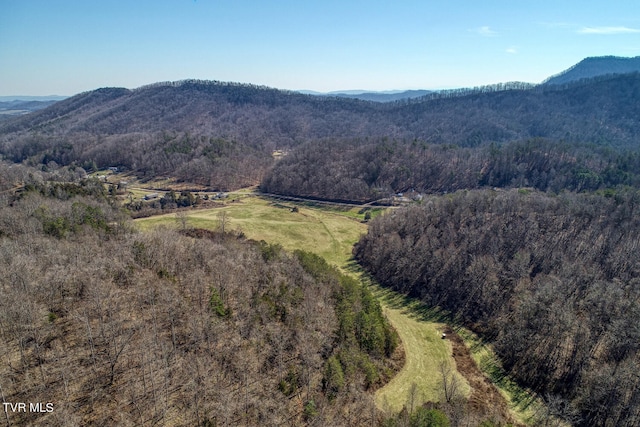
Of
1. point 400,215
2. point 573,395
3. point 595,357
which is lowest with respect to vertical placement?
point 573,395

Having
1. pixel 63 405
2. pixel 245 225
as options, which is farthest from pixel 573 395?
pixel 245 225

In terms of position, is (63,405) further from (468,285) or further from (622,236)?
(622,236)

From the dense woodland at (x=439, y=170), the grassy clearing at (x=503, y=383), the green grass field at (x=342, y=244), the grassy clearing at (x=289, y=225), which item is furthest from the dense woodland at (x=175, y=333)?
the dense woodland at (x=439, y=170)

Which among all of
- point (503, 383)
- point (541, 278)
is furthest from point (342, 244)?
point (503, 383)

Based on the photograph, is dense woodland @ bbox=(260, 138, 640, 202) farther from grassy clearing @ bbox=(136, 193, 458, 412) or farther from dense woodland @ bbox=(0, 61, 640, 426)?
dense woodland @ bbox=(0, 61, 640, 426)

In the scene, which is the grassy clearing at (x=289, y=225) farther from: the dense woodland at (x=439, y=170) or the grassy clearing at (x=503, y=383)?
the grassy clearing at (x=503, y=383)

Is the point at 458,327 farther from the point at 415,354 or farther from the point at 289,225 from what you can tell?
the point at 289,225
